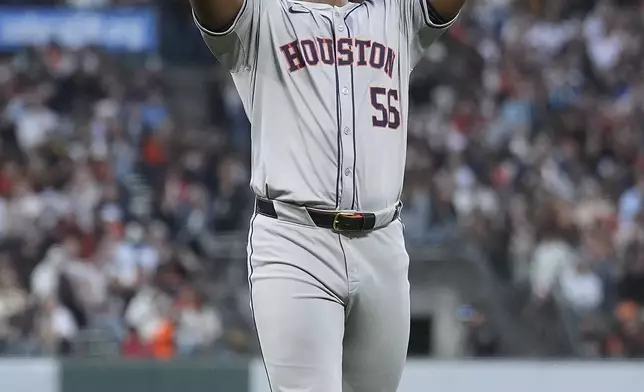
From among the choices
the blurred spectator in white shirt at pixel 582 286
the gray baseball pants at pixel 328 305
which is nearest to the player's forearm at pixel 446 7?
the gray baseball pants at pixel 328 305

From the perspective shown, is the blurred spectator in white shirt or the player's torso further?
the blurred spectator in white shirt

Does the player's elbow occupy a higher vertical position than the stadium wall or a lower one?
higher

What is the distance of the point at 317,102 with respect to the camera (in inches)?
133

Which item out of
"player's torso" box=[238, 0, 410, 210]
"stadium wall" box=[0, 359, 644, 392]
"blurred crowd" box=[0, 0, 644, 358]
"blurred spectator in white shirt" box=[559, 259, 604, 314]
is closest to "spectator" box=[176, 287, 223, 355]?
"blurred crowd" box=[0, 0, 644, 358]

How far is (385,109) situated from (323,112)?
189 millimetres

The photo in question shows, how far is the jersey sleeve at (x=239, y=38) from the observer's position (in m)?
3.35

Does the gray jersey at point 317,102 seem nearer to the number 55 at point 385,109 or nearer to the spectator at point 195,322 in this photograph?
the number 55 at point 385,109

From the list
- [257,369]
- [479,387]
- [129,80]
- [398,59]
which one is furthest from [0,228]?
[398,59]

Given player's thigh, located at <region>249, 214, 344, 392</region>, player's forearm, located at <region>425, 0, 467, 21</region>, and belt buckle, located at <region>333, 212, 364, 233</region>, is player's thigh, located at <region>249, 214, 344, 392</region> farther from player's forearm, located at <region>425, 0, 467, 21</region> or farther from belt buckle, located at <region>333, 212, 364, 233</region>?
player's forearm, located at <region>425, 0, 467, 21</region>

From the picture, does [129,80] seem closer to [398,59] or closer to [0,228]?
[0,228]

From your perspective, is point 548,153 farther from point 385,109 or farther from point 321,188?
point 321,188

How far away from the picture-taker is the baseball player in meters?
3.29

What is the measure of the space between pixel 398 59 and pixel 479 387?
4091mm

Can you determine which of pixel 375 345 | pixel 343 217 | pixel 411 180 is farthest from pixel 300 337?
pixel 411 180
